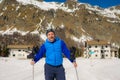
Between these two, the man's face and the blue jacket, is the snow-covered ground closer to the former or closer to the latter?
the blue jacket

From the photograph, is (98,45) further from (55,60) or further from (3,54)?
(55,60)

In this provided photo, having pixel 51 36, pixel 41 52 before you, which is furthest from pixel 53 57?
pixel 51 36

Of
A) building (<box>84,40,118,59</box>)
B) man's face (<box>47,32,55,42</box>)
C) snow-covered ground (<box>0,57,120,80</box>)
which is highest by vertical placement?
man's face (<box>47,32,55,42</box>)

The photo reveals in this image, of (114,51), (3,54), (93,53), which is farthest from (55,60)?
(114,51)

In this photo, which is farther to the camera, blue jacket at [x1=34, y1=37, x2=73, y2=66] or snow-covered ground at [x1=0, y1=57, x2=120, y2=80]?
snow-covered ground at [x1=0, y1=57, x2=120, y2=80]

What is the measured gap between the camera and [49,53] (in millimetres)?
8461

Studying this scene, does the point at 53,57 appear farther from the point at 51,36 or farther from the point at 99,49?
the point at 99,49

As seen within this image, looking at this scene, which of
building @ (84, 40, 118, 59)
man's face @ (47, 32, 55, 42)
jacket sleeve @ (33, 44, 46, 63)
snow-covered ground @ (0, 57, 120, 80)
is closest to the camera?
man's face @ (47, 32, 55, 42)

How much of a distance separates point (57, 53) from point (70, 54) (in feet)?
1.25

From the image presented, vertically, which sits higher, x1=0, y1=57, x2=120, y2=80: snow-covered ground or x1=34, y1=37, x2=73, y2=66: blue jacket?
x1=34, y1=37, x2=73, y2=66: blue jacket

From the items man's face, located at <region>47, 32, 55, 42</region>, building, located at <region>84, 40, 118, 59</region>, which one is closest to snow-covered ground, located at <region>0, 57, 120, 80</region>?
man's face, located at <region>47, 32, 55, 42</region>

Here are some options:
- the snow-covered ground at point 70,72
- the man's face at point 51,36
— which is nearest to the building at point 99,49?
the snow-covered ground at point 70,72

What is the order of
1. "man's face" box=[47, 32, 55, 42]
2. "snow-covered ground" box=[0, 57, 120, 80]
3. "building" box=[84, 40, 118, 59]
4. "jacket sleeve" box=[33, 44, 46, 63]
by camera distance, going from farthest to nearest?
"building" box=[84, 40, 118, 59] < "snow-covered ground" box=[0, 57, 120, 80] < "jacket sleeve" box=[33, 44, 46, 63] < "man's face" box=[47, 32, 55, 42]

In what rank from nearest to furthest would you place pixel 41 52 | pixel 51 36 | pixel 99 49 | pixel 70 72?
pixel 51 36 → pixel 41 52 → pixel 70 72 → pixel 99 49
